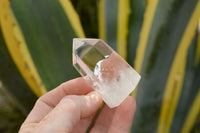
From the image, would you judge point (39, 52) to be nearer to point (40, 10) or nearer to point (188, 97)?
point (40, 10)

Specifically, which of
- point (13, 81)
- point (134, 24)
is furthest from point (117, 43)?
point (13, 81)

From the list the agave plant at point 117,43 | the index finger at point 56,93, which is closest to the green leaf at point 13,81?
the agave plant at point 117,43

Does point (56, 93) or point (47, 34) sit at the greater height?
point (47, 34)

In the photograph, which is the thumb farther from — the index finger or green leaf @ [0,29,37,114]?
green leaf @ [0,29,37,114]

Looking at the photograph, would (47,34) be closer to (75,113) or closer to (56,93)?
(56,93)

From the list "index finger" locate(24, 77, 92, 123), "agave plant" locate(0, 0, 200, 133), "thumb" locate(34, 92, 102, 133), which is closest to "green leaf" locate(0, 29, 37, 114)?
"agave plant" locate(0, 0, 200, 133)
